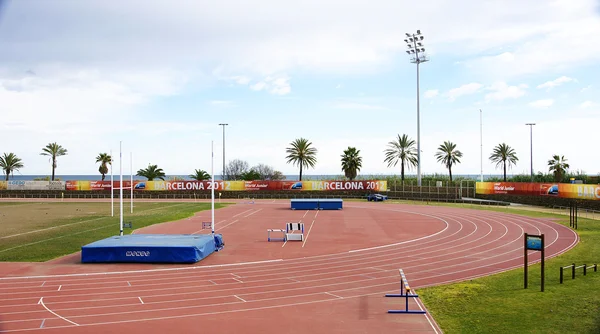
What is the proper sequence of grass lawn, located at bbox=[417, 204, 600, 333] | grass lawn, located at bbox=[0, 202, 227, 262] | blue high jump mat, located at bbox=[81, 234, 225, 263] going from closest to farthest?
grass lawn, located at bbox=[417, 204, 600, 333]
blue high jump mat, located at bbox=[81, 234, 225, 263]
grass lawn, located at bbox=[0, 202, 227, 262]

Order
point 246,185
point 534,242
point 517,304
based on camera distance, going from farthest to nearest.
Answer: point 246,185
point 534,242
point 517,304

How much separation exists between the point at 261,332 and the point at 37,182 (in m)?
86.9

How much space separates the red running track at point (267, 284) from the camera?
14750 mm

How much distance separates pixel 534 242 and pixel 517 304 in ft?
11.7

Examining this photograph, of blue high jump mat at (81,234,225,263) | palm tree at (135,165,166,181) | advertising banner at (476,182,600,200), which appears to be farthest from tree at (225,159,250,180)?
blue high jump mat at (81,234,225,263)

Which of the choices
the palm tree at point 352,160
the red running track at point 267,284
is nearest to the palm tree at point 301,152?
the palm tree at point 352,160

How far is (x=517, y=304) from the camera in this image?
1638 centimetres

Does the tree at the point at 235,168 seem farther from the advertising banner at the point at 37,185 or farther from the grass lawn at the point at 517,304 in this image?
the grass lawn at the point at 517,304

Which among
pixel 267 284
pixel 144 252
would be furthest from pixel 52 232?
pixel 267 284

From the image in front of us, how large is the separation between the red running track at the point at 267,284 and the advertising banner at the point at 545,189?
19605 mm

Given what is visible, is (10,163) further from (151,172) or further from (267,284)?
(267,284)

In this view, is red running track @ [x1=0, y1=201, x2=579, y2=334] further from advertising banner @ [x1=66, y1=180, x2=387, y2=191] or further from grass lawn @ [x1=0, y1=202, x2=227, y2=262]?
advertising banner @ [x1=66, y1=180, x2=387, y2=191]

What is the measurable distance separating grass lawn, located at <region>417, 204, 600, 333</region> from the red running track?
0.86 metres

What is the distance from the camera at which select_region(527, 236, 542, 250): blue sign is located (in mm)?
18953
